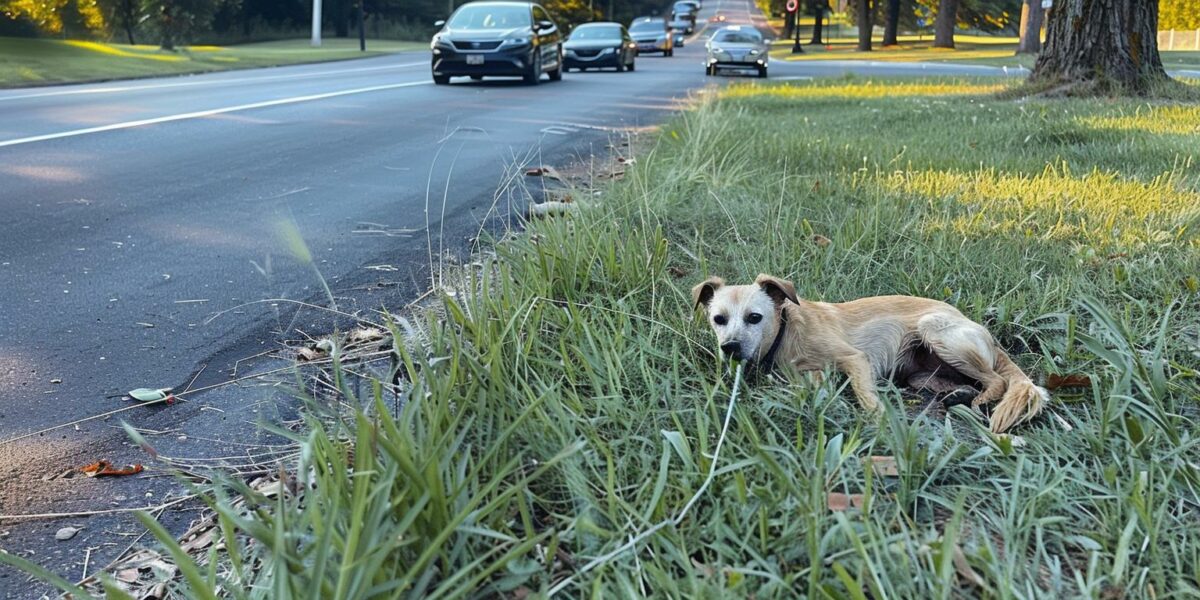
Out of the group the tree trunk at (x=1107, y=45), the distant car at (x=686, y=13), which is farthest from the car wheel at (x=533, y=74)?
the distant car at (x=686, y=13)

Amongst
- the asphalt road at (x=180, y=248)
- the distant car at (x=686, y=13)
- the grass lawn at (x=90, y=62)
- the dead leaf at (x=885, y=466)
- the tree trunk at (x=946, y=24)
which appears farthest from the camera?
the distant car at (x=686, y=13)

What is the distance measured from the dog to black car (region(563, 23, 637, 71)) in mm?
24857

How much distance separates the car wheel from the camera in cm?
1912

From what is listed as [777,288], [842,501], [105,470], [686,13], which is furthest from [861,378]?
[686,13]

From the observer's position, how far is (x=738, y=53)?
1067 inches

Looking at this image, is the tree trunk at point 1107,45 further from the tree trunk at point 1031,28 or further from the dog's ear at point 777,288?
the tree trunk at point 1031,28

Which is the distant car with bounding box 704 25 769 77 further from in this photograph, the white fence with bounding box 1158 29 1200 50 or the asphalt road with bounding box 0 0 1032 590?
the white fence with bounding box 1158 29 1200 50

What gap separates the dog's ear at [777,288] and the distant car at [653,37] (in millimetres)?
39667

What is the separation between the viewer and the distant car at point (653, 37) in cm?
4225

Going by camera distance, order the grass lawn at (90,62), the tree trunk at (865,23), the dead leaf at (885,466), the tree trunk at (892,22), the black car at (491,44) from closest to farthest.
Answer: the dead leaf at (885,466), the grass lawn at (90,62), the black car at (491,44), the tree trunk at (865,23), the tree trunk at (892,22)

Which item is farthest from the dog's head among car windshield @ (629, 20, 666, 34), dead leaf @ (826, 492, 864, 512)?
car windshield @ (629, 20, 666, 34)

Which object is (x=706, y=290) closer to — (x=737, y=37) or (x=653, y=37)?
(x=737, y=37)

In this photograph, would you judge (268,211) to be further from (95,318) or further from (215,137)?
(215,137)

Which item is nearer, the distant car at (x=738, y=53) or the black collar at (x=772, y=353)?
the black collar at (x=772, y=353)
